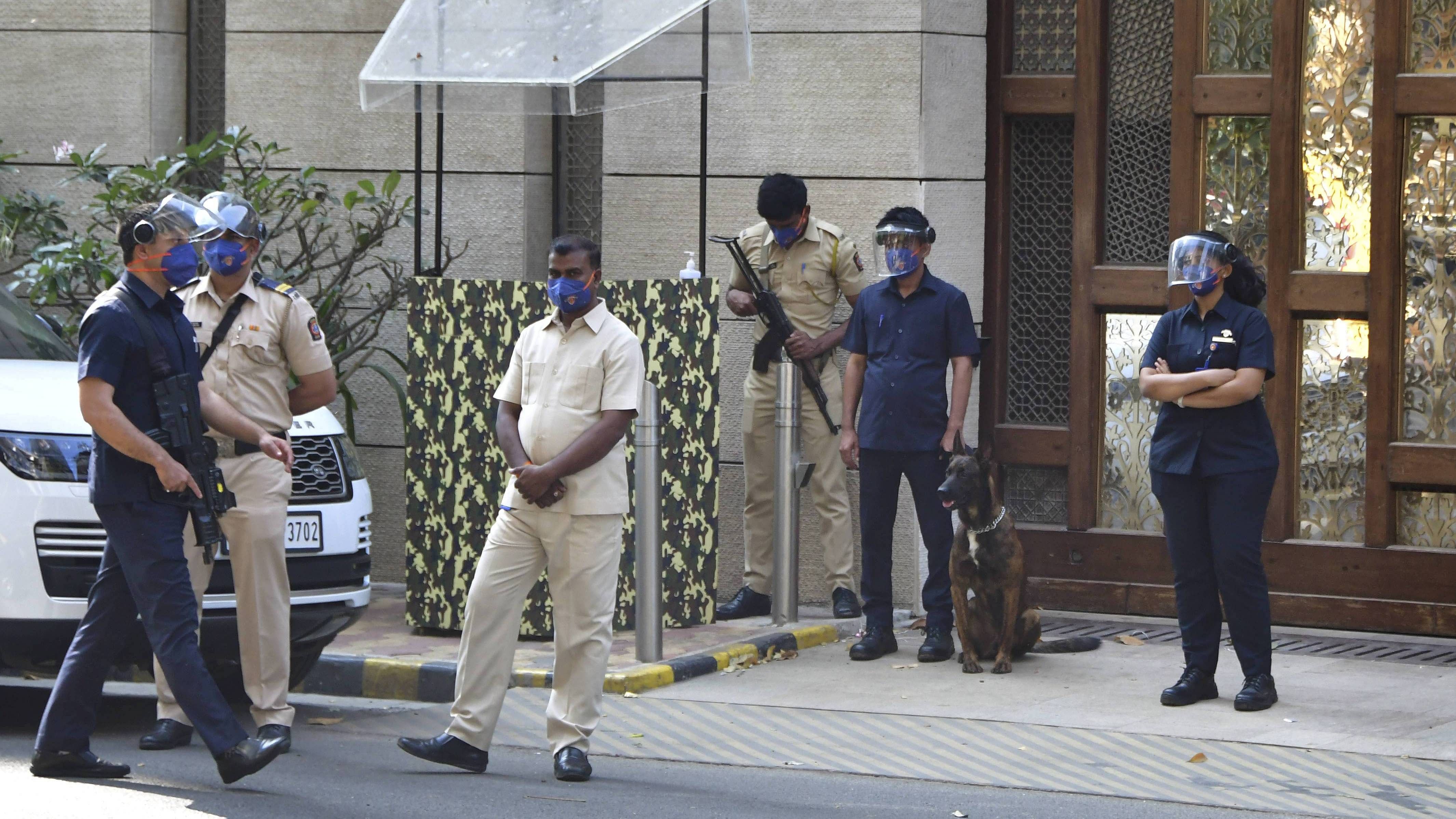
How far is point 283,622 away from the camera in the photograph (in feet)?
23.1

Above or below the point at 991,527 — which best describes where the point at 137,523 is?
above

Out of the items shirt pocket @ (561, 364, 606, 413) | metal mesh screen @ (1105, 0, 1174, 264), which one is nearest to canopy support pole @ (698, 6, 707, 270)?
metal mesh screen @ (1105, 0, 1174, 264)

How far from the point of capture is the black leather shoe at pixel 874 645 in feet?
29.1

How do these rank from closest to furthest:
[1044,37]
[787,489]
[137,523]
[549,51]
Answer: [137,523] < [549,51] < [787,489] < [1044,37]

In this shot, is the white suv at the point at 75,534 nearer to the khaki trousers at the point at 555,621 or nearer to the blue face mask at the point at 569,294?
the khaki trousers at the point at 555,621

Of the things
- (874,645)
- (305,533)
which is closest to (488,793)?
(305,533)

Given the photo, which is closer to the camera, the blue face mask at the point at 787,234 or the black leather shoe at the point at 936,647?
the black leather shoe at the point at 936,647

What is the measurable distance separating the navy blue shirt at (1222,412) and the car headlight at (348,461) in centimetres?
333

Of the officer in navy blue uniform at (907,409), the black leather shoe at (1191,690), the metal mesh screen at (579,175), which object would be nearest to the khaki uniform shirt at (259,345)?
the officer in navy blue uniform at (907,409)

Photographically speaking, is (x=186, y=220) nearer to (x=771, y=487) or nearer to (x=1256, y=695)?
(x=771, y=487)

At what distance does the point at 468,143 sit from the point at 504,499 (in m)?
4.45

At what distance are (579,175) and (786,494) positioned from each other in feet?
8.91

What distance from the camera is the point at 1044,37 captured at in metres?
10.1

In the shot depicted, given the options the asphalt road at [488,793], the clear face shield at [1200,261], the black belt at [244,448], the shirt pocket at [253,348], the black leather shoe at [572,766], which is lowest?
the asphalt road at [488,793]
